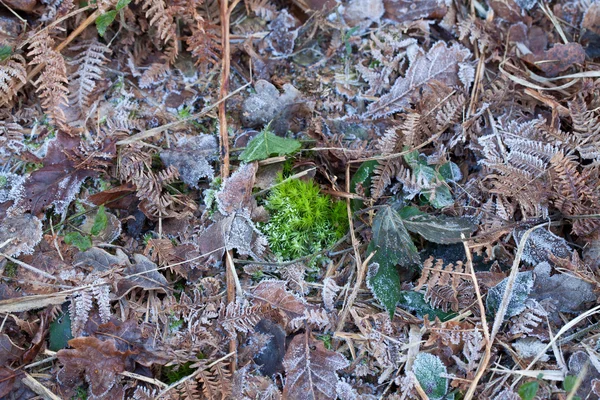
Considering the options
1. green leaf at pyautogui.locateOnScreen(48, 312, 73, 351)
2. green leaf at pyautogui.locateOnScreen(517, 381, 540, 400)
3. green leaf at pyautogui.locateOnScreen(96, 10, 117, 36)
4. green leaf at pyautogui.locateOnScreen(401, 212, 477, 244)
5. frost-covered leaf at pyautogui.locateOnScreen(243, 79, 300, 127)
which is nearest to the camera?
green leaf at pyautogui.locateOnScreen(517, 381, 540, 400)

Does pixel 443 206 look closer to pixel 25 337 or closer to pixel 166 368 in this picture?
pixel 166 368

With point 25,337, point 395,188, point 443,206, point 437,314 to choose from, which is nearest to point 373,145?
point 395,188

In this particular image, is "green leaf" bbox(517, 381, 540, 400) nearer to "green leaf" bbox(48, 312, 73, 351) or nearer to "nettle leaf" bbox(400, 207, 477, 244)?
"nettle leaf" bbox(400, 207, 477, 244)

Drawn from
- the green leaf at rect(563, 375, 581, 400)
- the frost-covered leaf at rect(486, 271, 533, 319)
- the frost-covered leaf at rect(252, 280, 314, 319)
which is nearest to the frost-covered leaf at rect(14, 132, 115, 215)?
the frost-covered leaf at rect(252, 280, 314, 319)

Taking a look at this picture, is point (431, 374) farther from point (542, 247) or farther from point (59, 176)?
point (59, 176)

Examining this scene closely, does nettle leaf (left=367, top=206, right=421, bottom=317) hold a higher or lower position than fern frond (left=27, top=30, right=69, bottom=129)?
lower

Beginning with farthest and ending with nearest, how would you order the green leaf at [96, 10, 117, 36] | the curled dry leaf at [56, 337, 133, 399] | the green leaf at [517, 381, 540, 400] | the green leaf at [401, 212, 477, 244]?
the green leaf at [96, 10, 117, 36], the green leaf at [401, 212, 477, 244], the curled dry leaf at [56, 337, 133, 399], the green leaf at [517, 381, 540, 400]
